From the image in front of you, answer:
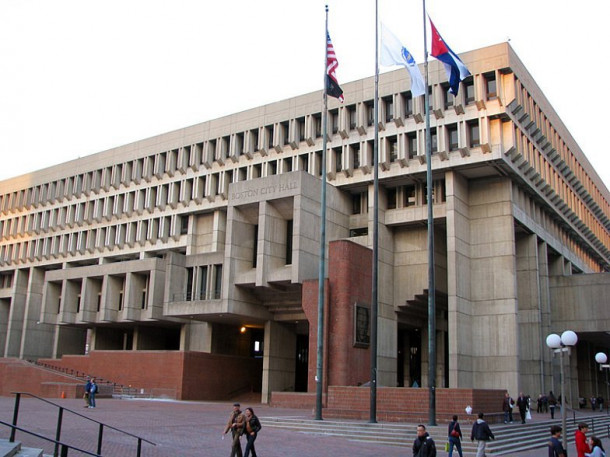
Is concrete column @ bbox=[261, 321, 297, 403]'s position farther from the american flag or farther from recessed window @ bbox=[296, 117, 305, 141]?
the american flag

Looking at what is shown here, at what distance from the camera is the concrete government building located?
140 feet

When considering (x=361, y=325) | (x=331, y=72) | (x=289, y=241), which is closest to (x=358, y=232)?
(x=289, y=241)

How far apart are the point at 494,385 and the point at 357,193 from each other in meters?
17.5

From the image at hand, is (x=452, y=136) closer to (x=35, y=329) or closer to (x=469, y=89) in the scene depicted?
(x=469, y=89)

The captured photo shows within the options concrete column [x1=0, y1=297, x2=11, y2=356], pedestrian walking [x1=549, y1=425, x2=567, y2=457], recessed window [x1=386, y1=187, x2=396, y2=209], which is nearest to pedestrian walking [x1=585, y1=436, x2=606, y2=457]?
pedestrian walking [x1=549, y1=425, x2=567, y2=457]

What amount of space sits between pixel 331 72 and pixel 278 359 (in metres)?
26.9

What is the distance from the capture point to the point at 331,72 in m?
28.2

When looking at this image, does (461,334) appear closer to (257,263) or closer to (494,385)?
(494,385)

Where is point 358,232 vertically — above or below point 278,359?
above

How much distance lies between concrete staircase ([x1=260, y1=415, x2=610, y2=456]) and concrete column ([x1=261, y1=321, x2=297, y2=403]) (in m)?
19.2

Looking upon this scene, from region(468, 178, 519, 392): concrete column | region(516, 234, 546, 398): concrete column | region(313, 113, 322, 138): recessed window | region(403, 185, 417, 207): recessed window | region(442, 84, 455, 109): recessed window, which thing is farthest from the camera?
region(313, 113, 322, 138): recessed window

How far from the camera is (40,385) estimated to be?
153 ft

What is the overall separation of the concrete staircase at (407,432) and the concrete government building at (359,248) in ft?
39.4

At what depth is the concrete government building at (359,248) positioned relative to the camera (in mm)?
42625
